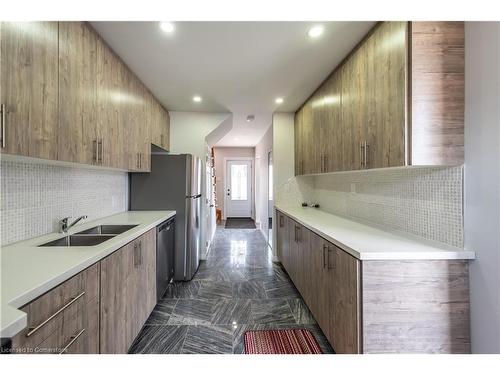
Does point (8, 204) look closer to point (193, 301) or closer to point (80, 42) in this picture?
point (80, 42)

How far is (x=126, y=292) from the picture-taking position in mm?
1646

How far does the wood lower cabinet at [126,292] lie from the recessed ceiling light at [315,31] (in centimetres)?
207

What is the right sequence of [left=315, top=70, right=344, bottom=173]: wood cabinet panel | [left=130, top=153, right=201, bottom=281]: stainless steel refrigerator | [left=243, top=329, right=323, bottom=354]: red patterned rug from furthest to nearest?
[left=130, top=153, right=201, bottom=281]: stainless steel refrigerator → [left=315, top=70, right=344, bottom=173]: wood cabinet panel → [left=243, top=329, right=323, bottom=354]: red patterned rug

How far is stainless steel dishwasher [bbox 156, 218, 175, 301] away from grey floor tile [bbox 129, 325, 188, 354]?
0.35 m

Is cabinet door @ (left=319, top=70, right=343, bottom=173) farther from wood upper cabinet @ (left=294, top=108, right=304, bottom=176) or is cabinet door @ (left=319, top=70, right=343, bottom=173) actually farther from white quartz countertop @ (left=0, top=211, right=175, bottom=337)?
white quartz countertop @ (left=0, top=211, right=175, bottom=337)

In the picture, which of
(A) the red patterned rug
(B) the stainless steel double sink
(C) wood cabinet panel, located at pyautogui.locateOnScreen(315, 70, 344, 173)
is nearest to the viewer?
(B) the stainless steel double sink

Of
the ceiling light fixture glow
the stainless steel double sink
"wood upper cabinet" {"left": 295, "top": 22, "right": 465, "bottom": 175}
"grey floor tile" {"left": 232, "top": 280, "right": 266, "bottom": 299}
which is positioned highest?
the ceiling light fixture glow

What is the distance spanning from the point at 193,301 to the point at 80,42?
8.17 ft

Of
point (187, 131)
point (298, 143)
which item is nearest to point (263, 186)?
point (298, 143)

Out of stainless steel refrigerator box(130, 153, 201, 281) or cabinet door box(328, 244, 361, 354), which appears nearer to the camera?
cabinet door box(328, 244, 361, 354)

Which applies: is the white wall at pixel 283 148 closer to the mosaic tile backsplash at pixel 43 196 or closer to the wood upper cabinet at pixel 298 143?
the wood upper cabinet at pixel 298 143

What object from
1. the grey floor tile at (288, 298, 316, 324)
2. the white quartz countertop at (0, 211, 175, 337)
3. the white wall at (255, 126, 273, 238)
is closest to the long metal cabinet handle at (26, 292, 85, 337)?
the white quartz countertop at (0, 211, 175, 337)

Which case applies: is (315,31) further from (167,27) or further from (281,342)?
(281,342)

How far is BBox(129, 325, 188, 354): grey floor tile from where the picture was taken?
1.80 metres
